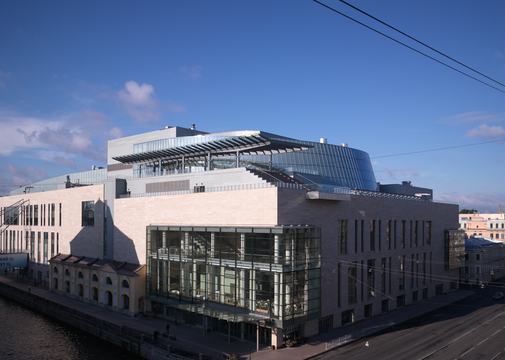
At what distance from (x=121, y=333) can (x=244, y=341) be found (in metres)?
13.9

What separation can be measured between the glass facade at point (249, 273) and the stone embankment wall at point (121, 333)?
5.36 metres

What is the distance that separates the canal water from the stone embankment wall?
0.68 m

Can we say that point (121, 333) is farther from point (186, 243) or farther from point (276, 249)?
point (276, 249)

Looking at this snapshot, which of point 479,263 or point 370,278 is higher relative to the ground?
point 370,278

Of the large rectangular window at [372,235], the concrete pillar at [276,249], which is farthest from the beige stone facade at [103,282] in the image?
the large rectangular window at [372,235]

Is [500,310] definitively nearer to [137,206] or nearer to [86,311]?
[137,206]

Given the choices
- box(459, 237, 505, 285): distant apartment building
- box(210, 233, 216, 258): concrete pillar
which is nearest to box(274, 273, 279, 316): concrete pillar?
box(210, 233, 216, 258): concrete pillar

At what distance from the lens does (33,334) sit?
47250 millimetres

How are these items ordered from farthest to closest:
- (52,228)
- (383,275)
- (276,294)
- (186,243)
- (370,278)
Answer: (52,228)
(383,275)
(370,278)
(186,243)
(276,294)

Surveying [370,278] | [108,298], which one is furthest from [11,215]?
[370,278]

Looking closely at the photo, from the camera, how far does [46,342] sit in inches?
1743

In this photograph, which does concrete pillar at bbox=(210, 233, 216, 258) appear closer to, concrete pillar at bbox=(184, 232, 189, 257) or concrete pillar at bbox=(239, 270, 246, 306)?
concrete pillar at bbox=(184, 232, 189, 257)

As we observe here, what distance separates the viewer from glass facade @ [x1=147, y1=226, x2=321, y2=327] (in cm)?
3816

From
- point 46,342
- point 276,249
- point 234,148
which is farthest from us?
point 234,148
